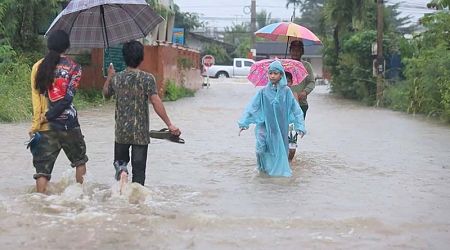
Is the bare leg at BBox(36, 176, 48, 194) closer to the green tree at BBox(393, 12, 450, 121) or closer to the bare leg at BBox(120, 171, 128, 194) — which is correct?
the bare leg at BBox(120, 171, 128, 194)

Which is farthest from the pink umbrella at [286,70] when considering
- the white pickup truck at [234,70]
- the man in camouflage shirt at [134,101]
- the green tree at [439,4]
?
the white pickup truck at [234,70]

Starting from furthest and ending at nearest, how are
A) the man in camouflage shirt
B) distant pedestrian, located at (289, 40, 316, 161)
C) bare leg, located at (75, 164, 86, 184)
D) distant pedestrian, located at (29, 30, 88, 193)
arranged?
distant pedestrian, located at (289, 40, 316, 161) → bare leg, located at (75, 164, 86, 184) → the man in camouflage shirt → distant pedestrian, located at (29, 30, 88, 193)

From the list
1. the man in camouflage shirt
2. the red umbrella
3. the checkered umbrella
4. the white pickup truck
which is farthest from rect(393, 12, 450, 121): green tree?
the white pickup truck

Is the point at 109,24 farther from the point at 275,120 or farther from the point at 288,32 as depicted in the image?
the point at 288,32

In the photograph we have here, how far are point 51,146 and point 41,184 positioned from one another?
1.38ft

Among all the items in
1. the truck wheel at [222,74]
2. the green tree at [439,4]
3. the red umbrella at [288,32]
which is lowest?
the truck wheel at [222,74]

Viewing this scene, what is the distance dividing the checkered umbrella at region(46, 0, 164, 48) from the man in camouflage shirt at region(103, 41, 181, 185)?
1.08m

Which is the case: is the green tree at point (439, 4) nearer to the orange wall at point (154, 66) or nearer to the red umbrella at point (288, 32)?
the red umbrella at point (288, 32)

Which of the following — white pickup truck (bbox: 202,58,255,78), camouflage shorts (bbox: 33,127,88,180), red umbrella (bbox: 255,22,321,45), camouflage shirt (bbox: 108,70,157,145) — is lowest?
white pickup truck (bbox: 202,58,255,78)

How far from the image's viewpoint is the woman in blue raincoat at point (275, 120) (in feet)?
27.3

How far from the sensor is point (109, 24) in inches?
302

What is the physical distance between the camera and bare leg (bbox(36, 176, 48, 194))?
263 inches

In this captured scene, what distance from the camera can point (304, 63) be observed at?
9484 millimetres

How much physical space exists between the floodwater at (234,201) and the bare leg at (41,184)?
83mm
